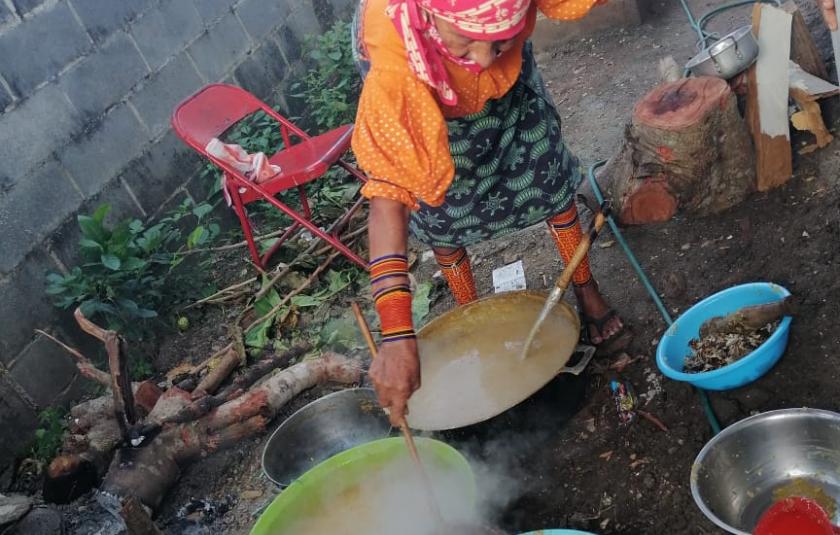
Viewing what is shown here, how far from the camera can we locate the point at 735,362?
2.56m

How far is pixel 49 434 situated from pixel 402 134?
125 inches

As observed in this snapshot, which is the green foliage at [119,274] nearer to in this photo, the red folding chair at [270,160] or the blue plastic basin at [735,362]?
the red folding chair at [270,160]

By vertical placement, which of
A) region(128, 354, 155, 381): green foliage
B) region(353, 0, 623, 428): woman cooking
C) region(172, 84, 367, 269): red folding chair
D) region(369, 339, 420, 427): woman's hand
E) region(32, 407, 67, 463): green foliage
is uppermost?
region(353, 0, 623, 428): woman cooking

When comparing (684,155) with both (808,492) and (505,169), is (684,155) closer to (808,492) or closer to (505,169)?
(505,169)

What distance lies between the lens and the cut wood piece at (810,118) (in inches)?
139

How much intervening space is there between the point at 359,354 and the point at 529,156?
5.29ft

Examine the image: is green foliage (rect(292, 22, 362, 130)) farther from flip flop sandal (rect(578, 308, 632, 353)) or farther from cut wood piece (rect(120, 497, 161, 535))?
cut wood piece (rect(120, 497, 161, 535))

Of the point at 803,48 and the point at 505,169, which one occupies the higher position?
the point at 505,169

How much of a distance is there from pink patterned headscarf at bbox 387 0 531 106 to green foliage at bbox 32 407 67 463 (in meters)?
3.19

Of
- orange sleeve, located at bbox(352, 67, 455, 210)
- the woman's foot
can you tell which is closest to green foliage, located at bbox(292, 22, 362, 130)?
the woman's foot

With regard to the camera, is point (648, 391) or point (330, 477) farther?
point (648, 391)

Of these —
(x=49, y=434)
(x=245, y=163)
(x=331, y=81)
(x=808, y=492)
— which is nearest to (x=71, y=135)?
(x=245, y=163)

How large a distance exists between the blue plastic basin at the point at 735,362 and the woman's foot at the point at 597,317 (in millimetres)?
403

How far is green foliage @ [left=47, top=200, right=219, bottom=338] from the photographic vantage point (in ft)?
14.0
